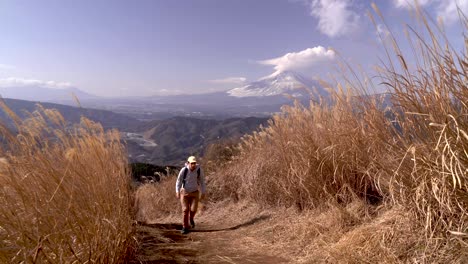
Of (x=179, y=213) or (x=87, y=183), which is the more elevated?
(x=87, y=183)

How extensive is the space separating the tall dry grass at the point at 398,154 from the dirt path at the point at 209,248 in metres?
0.96

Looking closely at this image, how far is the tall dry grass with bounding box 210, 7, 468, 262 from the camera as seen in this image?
2.59 metres

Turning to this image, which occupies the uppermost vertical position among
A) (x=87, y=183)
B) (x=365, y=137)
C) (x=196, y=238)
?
(x=365, y=137)

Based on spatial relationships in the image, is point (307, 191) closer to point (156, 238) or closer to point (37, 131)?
point (156, 238)

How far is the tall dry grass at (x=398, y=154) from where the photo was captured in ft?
8.48

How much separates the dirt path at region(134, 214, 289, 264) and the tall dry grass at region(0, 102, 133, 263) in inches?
28.1

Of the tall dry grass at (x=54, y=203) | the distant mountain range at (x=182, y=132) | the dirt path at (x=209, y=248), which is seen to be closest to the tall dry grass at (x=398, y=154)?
the dirt path at (x=209, y=248)

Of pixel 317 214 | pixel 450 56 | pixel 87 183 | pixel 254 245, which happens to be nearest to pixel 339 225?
pixel 317 214

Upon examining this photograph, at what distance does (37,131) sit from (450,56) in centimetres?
332

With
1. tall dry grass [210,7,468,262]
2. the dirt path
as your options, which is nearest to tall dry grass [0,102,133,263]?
the dirt path

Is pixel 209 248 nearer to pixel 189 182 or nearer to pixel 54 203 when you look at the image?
pixel 189 182

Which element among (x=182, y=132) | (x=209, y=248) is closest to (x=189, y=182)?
(x=209, y=248)

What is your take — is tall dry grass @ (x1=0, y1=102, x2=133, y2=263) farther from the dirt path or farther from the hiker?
the hiker

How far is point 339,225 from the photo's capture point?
4.27m
